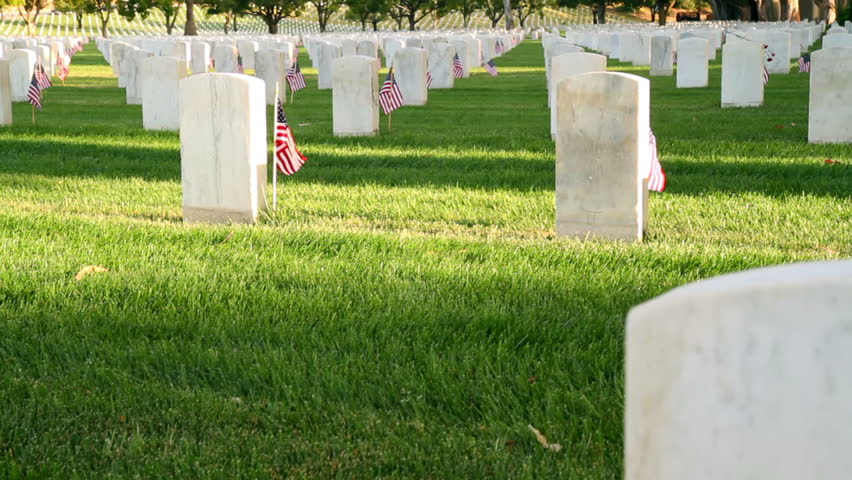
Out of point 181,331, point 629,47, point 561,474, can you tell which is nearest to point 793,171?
point 181,331

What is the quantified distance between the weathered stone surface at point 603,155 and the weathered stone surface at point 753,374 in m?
5.53

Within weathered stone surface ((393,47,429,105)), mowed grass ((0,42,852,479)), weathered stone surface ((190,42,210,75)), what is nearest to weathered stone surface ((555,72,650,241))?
mowed grass ((0,42,852,479))

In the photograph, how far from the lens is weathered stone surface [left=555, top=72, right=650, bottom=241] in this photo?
22.7 feet

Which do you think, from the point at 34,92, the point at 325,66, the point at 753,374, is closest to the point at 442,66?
the point at 325,66

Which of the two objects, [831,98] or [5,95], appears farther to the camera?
[5,95]

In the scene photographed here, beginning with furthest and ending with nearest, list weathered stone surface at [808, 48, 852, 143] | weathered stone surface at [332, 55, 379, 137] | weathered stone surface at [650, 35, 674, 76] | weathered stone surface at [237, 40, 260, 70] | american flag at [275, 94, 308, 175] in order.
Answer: weathered stone surface at [237, 40, 260, 70] < weathered stone surface at [650, 35, 674, 76] < weathered stone surface at [332, 55, 379, 137] < weathered stone surface at [808, 48, 852, 143] < american flag at [275, 94, 308, 175]

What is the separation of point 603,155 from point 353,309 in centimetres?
248

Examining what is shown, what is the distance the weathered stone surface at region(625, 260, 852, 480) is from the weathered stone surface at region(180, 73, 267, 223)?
6.50 m

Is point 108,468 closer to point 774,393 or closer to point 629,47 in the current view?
point 774,393

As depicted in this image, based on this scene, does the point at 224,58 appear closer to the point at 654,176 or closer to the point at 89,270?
the point at 654,176

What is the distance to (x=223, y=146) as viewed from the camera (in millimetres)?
7859

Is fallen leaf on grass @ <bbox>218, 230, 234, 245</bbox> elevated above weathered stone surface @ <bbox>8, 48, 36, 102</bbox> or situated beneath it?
situated beneath

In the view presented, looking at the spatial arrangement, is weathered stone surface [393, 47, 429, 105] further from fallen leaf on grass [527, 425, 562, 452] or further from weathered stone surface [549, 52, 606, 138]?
fallen leaf on grass [527, 425, 562, 452]

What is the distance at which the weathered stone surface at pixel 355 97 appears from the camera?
13.5 meters
